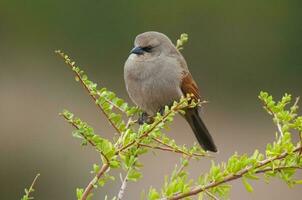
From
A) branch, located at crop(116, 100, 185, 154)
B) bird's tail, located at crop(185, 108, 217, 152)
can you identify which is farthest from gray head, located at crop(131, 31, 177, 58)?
branch, located at crop(116, 100, 185, 154)

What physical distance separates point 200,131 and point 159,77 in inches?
14.7

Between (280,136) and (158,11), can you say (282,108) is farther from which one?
(158,11)

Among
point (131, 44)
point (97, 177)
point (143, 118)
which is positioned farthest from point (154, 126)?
point (131, 44)

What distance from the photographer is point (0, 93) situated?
48.9ft

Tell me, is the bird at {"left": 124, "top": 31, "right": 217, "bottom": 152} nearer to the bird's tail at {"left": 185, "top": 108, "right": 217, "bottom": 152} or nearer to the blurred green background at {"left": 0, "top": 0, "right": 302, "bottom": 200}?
the bird's tail at {"left": 185, "top": 108, "right": 217, "bottom": 152}

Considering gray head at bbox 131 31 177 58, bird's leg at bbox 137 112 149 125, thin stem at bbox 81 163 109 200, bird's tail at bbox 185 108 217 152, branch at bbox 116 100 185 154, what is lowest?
thin stem at bbox 81 163 109 200

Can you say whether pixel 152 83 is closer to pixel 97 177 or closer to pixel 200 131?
pixel 200 131

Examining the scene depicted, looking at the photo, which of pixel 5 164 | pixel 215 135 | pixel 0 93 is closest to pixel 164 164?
pixel 215 135

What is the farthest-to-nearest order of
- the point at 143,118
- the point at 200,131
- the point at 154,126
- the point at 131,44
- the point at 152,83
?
1. the point at 131,44
2. the point at 200,131
3. the point at 152,83
4. the point at 143,118
5. the point at 154,126

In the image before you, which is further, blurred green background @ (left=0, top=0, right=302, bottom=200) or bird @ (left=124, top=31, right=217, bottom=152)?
blurred green background @ (left=0, top=0, right=302, bottom=200)

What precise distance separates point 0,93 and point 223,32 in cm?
423

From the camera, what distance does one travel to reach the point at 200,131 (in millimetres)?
4875

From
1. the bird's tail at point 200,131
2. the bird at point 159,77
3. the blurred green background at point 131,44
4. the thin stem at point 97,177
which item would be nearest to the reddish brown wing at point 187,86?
the bird at point 159,77

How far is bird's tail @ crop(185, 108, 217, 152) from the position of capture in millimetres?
4742
